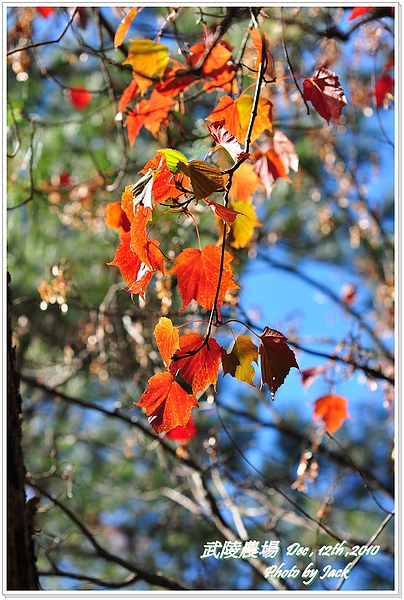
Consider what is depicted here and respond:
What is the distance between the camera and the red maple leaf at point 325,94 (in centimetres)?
68

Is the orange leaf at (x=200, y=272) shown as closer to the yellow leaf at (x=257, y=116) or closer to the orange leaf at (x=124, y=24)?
the yellow leaf at (x=257, y=116)

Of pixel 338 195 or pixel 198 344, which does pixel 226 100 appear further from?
pixel 338 195

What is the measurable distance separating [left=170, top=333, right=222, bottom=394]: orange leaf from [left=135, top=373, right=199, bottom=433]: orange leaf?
0.02 m

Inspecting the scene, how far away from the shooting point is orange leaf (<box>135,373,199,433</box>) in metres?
0.59

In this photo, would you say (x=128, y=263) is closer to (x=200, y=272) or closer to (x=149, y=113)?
(x=200, y=272)

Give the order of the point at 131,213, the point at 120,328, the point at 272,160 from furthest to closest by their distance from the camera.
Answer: the point at 120,328 → the point at 272,160 → the point at 131,213

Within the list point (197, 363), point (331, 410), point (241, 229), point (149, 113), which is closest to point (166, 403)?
point (197, 363)

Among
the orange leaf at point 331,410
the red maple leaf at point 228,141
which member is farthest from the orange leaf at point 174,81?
the orange leaf at point 331,410

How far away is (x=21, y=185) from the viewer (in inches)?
47.8

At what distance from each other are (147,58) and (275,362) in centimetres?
42

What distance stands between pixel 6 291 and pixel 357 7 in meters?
0.61

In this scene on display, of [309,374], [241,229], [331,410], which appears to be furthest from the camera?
[309,374]

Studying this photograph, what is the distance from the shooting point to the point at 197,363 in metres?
0.58
